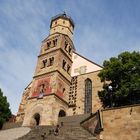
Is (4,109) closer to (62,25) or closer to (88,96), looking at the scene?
(88,96)

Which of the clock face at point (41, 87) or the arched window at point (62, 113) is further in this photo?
the clock face at point (41, 87)

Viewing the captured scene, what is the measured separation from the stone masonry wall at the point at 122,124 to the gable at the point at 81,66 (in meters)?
15.7

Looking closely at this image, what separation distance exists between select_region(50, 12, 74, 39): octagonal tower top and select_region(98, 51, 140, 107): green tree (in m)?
13.2

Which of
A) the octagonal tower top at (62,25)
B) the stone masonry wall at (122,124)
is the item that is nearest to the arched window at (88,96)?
the octagonal tower top at (62,25)

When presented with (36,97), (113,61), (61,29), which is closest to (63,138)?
(113,61)

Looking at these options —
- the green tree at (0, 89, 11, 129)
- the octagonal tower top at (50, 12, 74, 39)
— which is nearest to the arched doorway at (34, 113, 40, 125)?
the green tree at (0, 89, 11, 129)

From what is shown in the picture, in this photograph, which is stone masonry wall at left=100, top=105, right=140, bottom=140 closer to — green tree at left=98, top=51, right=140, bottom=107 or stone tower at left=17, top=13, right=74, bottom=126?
green tree at left=98, top=51, right=140, bottom=107

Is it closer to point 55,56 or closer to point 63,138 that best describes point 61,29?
point 55,56

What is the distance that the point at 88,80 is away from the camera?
33.6 meters

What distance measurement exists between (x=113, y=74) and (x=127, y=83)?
1899mm

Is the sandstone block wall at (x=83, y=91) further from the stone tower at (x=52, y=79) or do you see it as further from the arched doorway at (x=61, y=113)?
the arched doorway at (x=61, y=113)

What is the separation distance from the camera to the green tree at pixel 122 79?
77.7 ft

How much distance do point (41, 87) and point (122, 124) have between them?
1577cm

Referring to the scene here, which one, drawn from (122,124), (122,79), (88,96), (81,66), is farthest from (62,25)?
(122,124)
